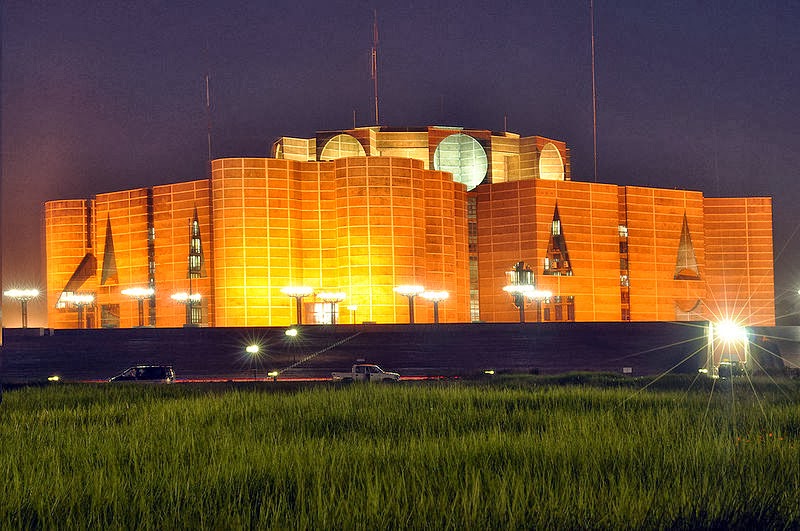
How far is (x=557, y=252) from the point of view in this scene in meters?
102

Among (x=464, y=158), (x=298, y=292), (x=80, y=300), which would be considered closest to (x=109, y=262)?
(x=80, y=300)

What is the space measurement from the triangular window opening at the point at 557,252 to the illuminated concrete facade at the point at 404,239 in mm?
139

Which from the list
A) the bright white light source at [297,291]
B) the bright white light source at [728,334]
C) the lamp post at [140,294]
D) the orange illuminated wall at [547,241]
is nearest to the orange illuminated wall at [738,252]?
the orange illuminated wall at [547,241]

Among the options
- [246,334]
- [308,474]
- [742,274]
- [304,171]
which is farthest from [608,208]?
[308,474]

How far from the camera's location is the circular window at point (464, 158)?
11006 cm

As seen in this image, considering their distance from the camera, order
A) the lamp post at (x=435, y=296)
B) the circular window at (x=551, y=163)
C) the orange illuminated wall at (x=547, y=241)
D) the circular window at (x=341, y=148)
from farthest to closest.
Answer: the circular window at (x=551, y=163) < the circular window at (x=341, y=148) < the orange illuminated wall at (x=547, y=241) < the lamp post at (x=435, y=296)

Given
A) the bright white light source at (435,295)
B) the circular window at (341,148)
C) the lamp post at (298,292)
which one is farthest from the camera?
the circular window at (341,148)

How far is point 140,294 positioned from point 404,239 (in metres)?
26.7

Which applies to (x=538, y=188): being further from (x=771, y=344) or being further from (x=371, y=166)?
(x=771, y=344)

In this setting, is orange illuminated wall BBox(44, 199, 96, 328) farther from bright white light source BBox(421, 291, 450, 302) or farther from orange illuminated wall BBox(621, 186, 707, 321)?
orange illuminated wall BBox(621, 186, 707, 321)

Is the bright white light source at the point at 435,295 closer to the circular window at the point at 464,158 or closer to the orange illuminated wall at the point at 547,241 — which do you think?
the orange illuminated wall at the point at 547,241

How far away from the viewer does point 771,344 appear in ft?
228

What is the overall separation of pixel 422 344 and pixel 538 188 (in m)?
33.2

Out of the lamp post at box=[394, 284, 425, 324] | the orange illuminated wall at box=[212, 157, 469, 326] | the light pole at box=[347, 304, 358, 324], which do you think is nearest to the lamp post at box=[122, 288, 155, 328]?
the orange illuminated wall at box=[212, 157, 469, 326]
